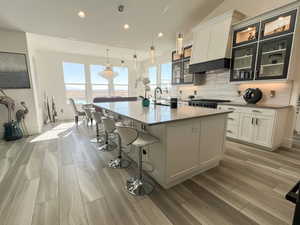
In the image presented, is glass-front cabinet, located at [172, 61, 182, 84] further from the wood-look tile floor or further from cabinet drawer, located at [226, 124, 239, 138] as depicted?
the wood-look tile floor

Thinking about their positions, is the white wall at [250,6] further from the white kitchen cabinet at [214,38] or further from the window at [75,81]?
the window at [75,81]

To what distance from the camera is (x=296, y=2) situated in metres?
2.61

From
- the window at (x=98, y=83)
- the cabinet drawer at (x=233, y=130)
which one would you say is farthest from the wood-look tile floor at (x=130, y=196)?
the window at (x=98, y=83)

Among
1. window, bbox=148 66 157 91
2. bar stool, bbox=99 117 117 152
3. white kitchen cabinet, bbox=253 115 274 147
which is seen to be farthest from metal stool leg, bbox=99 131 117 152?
window, bbox=148 66 157 91

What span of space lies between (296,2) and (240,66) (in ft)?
4.45

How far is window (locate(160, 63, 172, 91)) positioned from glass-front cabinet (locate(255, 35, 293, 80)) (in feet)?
12.1

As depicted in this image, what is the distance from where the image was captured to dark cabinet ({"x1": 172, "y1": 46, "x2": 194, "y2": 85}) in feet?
16.7

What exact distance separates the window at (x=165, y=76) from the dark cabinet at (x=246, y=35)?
316cm

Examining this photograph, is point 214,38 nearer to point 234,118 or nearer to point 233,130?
point 234,118

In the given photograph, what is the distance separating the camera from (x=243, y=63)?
3.55 m

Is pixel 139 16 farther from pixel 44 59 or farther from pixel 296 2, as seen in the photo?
pixel 44 59

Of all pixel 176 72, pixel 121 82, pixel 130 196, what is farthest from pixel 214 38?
pixel 121 82

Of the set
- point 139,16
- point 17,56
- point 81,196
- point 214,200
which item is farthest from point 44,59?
point 214,200

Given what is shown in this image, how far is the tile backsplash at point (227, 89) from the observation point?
10.4 ft
